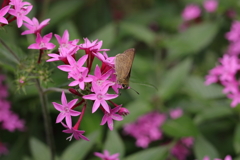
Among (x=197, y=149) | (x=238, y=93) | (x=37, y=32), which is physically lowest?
(x=197, y=149)

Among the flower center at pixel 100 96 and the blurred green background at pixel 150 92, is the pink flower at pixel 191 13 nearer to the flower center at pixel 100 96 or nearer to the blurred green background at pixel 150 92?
the blurred green background at pixel 150 92

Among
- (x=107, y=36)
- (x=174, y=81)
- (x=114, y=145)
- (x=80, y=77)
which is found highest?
(x=107, y=36)

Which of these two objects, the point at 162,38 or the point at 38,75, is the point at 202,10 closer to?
the point at 162,38

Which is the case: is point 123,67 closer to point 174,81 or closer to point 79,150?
point 79,150

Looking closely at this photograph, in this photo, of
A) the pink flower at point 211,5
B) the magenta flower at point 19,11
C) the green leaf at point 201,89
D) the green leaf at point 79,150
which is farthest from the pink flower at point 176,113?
the magenta flower at point 19,11

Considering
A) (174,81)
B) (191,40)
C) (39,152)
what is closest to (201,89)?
(174,81)

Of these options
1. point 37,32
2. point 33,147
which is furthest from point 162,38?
point 37,32

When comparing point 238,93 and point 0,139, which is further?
point 0,139
